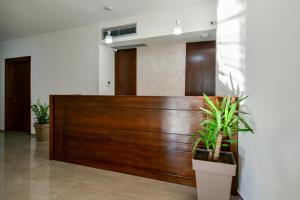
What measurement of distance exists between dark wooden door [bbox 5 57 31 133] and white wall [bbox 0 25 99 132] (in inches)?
13.8

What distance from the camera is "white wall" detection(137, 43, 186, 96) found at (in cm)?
369

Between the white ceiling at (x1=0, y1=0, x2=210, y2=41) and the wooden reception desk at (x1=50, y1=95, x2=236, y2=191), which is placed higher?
the white ceiling at (x1=0, y1=0, x2=210, y2=41)

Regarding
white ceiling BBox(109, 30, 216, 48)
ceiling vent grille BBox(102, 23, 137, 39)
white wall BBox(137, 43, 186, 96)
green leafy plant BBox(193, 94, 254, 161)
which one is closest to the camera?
green leafy plant BBox(193, 94, 254, 161)

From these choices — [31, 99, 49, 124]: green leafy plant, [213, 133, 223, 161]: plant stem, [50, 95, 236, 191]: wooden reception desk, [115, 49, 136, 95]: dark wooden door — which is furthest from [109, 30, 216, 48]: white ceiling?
[31, 99, 49, 124]: green leafy plant

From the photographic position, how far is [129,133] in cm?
235

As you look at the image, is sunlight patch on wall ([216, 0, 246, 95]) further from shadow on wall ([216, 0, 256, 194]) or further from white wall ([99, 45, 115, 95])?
white wall ([99, 45, 115, 95])

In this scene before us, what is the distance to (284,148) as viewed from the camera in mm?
1110

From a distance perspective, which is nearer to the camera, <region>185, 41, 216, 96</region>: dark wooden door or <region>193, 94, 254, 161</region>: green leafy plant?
<region>193, 94, 254, 161</region>: green leafy plant

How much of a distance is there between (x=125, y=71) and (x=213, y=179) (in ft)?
10.6

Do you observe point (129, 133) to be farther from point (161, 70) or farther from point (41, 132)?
point (41, 132)

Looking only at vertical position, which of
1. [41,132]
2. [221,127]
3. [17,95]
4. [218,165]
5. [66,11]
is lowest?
[41,132]

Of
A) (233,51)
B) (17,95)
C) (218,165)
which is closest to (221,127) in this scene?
(218,165)

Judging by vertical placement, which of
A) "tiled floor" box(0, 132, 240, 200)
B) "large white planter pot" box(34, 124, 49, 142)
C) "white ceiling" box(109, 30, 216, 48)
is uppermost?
"white ceiling" box(109, 30, 216, 48)

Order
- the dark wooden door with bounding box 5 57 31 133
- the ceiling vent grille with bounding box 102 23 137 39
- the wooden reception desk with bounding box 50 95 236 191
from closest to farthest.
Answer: the wooden reception desk with bounding box 50 95 236 191 → the ceiling vent grille with bounding box 102 23 137 39 → the dark wooden door with bounding box 5 57 31 133
